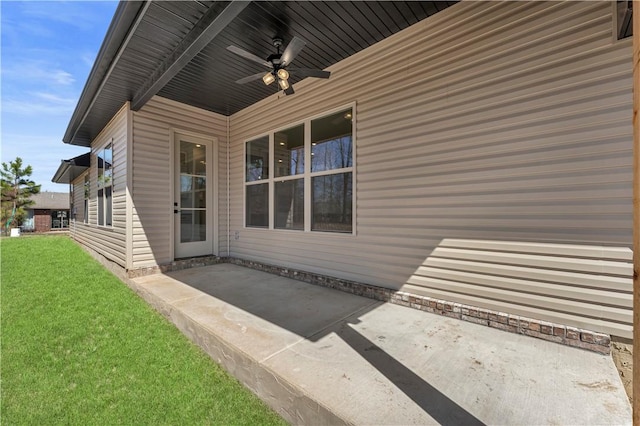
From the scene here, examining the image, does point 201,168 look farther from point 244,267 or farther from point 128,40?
point 128,40

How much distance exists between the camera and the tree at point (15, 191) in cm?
1872

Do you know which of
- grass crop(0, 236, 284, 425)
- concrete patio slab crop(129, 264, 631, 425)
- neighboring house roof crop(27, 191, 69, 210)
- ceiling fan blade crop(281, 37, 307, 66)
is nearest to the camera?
concrete patio slab crop(129, 264, 631, 425)

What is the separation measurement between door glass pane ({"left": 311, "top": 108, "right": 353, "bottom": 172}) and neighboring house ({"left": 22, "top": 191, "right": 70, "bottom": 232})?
3491 cm

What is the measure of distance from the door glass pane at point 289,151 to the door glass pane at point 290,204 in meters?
0.20

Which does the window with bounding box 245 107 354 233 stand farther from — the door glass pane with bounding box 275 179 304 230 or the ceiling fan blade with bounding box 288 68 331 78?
the ceiling fan blade with bounding box 288 68 331 78

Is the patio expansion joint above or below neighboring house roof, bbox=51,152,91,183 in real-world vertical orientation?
below

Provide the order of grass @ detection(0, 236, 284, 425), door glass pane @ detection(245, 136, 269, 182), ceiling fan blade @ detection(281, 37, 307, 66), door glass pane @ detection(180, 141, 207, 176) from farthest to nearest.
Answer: door glass pane @ detection(180, 141, 207, 176) → door glass pane @ detection(245, 136, 269, 182) → ceiling fan blade @ detection(281, 37, 307, 66) → grass @ detection(0, 236, 284, 425)

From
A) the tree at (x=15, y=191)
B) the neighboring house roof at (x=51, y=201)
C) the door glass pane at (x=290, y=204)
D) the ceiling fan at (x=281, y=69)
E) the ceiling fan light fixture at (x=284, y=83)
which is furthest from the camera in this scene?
the neighboring house roof at (x=51, y=201)

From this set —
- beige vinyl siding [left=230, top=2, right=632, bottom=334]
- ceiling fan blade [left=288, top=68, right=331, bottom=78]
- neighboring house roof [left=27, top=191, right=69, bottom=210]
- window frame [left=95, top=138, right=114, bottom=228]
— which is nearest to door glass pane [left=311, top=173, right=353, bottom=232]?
beige vinyl siding [left=230, top=2, right=632, bottom=334]

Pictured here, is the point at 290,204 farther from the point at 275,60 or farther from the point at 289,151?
the point at 275,60

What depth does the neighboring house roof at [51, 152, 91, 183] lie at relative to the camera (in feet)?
25.9

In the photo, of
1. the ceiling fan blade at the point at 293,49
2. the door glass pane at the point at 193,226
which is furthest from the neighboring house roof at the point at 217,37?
the door glass pane at the point at 193,226

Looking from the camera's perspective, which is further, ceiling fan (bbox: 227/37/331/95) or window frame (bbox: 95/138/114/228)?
window frame (bbox: 95/138/114/228)

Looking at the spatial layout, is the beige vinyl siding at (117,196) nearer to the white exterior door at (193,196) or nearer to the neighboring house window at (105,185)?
the neighboring house window at (105,185)
